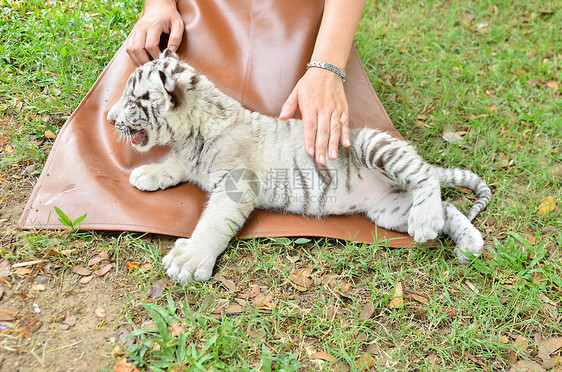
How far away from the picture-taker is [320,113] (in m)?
2.55

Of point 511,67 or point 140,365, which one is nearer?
point 140,365

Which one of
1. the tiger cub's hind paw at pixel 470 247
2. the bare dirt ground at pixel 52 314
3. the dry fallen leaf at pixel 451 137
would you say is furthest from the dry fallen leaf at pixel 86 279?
the dry fallen leaf at pixel 451 137

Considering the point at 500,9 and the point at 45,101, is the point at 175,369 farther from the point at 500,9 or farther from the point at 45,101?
the point at 500,9

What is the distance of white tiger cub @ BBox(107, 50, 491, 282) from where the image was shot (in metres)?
2.74

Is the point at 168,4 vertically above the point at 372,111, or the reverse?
the point at 168,4

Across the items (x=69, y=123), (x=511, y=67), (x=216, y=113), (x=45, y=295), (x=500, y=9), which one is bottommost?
(x=45, y=295)

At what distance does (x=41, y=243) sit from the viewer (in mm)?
2502

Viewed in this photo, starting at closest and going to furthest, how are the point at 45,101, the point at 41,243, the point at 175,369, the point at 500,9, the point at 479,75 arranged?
the point at 175,369, the point at 41,243, the point at 45,101, the point at 479,75, the point at 500,9

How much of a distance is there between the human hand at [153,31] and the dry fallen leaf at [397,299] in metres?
2.13

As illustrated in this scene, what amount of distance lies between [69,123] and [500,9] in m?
4.96

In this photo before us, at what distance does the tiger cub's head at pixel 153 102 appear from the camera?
8.89 ft

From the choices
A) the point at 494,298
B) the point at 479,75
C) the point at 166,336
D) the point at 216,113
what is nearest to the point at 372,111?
the point at 216,113

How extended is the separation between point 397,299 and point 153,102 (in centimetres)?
187

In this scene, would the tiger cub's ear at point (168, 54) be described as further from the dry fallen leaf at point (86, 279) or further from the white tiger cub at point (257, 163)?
the dry fallen leaf at point (86, 279)
